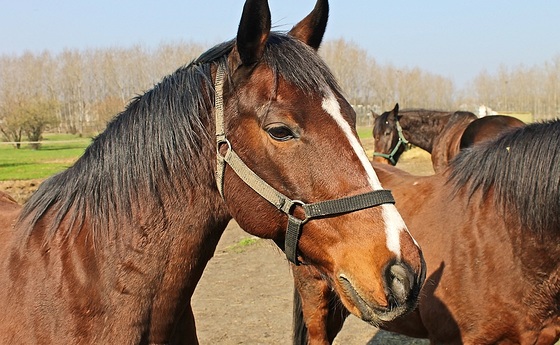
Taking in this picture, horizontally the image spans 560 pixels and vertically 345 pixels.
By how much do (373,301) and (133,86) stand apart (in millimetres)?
51678

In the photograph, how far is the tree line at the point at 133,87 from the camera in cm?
3656

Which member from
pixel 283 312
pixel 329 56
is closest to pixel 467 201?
pixel 283 312

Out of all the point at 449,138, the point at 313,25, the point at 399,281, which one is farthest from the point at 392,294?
the point at 449,138

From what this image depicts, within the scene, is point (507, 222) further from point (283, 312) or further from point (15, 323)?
point (283, 312)

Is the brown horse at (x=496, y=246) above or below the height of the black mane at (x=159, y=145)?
below

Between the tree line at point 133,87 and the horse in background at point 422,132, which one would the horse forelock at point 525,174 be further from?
the tree line at point 133,87

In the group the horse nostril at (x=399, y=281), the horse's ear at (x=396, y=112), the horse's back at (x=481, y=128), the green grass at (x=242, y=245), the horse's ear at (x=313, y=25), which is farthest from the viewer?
the horse's ear at (x=396, y=112)

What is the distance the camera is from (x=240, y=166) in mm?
1762

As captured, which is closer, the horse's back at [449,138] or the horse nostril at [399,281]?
the horse nostril at [399,281]

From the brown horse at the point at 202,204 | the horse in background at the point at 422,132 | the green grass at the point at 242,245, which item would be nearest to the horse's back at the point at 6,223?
the brown horse at the point at 202,204

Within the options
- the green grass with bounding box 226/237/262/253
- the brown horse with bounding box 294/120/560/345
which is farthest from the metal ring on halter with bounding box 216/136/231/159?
the green grass with bounding box 226/237/262/253

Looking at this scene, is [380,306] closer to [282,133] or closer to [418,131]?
[282,133]

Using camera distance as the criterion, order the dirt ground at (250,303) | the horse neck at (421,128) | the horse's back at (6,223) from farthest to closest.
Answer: the horse neck at (421,128) → the dirt ground at (250,303) → the horse's back at (6,223)

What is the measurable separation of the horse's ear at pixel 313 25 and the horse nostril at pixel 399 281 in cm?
101
